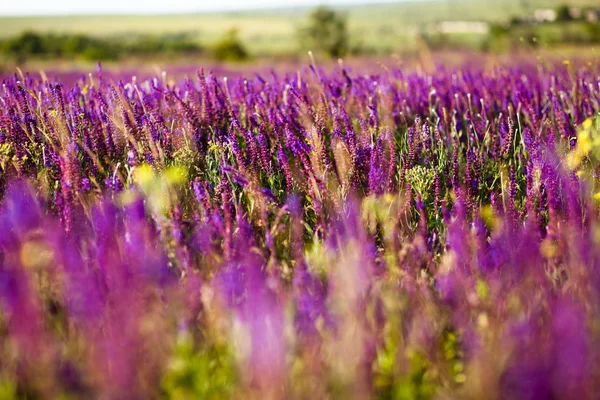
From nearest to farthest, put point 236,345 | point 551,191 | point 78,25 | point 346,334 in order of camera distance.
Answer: point 346,334
point 236,345
point 551,191
point 78,25

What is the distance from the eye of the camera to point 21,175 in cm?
234

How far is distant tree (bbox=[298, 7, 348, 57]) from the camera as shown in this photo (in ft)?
101

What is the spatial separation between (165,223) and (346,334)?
849 millimetres

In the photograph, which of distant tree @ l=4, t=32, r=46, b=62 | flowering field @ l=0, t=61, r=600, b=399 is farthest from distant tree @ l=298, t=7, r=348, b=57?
flowering field @ l=0, t=61, r=600, b=399

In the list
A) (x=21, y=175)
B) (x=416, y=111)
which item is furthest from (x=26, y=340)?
(x=416, y=111)

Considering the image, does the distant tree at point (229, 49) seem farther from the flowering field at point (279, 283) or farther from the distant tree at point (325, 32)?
the flowering field at point (279, 283)

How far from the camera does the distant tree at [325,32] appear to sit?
30719mm

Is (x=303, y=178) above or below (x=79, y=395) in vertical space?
above

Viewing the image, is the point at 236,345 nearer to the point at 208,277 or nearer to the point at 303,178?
the point at 208,277

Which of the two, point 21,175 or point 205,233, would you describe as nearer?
point 205,233

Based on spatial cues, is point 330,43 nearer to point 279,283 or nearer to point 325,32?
point 325,32

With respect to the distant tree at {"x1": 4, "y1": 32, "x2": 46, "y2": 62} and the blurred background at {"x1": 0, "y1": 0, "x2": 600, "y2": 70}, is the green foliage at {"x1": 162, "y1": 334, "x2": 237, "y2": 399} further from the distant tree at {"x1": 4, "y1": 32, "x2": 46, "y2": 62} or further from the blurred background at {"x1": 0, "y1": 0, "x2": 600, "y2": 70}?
the distant tree at {"x1": 4, "y1": 32, "x2": 46, "y2": 62}

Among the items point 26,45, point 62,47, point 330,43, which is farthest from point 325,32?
point 26,45

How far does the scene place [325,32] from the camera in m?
30.8
